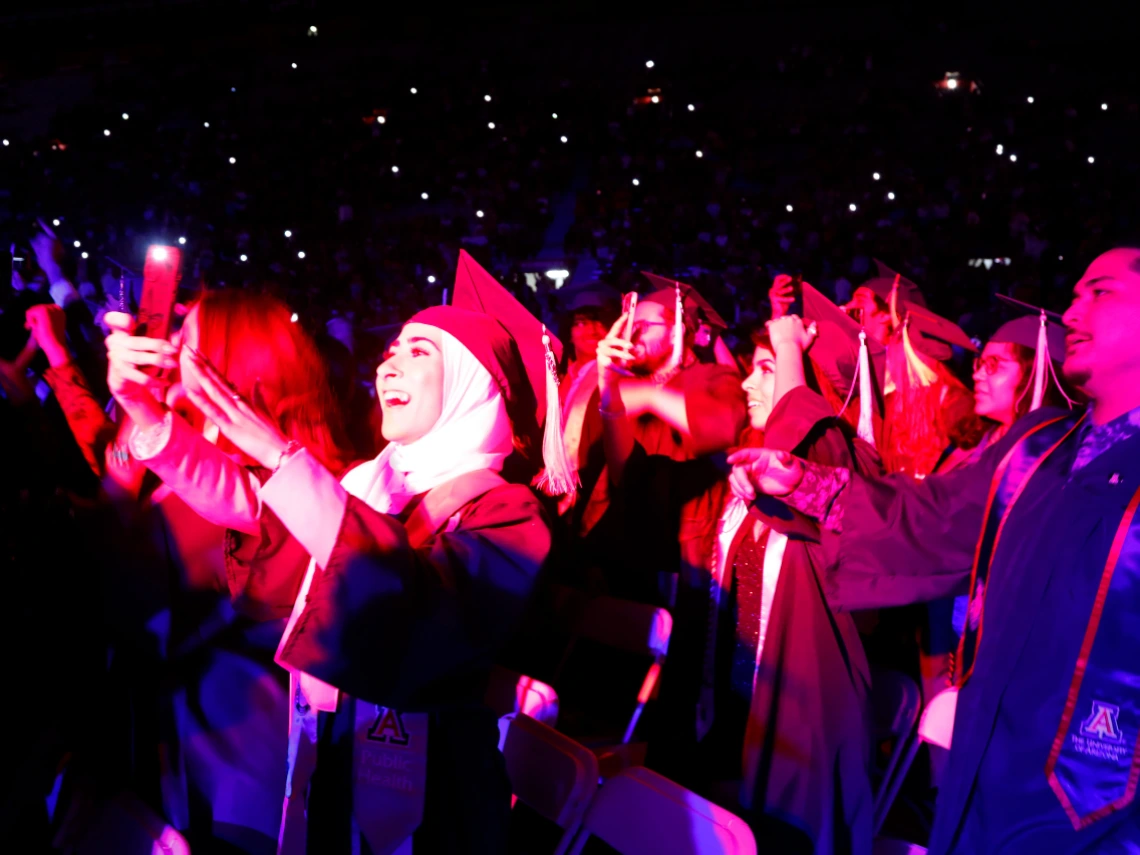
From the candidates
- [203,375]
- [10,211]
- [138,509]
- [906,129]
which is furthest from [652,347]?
[10,211]

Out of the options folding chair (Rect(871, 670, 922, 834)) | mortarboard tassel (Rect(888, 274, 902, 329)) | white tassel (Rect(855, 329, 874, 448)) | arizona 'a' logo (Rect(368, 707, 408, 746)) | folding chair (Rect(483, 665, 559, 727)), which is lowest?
folding chair (Rect(871, 670, 922, 834))

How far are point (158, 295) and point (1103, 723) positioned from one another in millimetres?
1762

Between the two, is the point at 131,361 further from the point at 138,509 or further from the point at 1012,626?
the point at 1012,626

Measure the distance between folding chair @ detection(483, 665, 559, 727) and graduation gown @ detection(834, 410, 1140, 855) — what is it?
0.88m

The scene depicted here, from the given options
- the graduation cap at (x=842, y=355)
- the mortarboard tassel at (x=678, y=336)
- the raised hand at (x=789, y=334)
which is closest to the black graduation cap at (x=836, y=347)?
the graduation cap at (x=842, y=355)

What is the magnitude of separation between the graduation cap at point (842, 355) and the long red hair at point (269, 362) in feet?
5.72

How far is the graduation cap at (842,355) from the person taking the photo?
2955 mm

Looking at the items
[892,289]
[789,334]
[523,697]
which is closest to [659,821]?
[523,697]

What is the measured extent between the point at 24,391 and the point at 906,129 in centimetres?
1101

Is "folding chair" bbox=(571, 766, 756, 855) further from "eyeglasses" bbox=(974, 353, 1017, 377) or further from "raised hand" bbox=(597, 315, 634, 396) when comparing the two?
"eyeglasses" bbox=(974, 353, 1017, 377)

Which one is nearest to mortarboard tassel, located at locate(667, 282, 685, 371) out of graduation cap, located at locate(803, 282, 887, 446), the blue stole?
graduation cap, located at locate(803, 282, 887, 446)

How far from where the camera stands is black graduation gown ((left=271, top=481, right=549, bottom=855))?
129 centimetres

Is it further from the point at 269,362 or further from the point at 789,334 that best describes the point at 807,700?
the point at 269,362

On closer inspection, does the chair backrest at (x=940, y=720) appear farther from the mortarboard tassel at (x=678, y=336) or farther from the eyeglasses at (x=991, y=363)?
the eyeglasses at (x=991, y=363)
